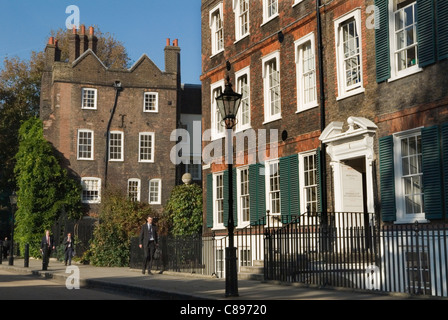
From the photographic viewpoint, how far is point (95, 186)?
43.0 metres

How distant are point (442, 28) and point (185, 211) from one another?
2178 cm

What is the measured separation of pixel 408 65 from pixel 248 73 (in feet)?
26.4

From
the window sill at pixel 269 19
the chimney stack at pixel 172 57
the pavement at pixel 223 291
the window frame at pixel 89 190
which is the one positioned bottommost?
the pavement at pixel 223 291

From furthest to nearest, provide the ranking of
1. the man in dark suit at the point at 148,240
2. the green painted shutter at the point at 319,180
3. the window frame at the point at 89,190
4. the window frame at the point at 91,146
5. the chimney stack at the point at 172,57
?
the chimney stack at the point at 172,57
the window frame at the point at 91,146
the window frame at the point at 89,190
the man in dark suit at the point at 148,240
the green painted shutter at the point at 319,180

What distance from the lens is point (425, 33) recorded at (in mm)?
15492

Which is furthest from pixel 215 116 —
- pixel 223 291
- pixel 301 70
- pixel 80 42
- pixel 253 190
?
pixel 80 42

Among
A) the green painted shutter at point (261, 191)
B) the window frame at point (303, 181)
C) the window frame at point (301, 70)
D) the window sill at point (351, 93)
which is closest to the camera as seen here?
the window sill at point (351, 93)

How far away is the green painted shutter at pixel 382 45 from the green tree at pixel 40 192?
88.3 ft

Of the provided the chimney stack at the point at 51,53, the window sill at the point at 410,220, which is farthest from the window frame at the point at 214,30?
the chimney stack at the point at 51,53

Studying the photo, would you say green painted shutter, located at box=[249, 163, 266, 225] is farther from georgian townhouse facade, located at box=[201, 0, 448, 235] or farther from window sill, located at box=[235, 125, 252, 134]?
window sill, located at box=[235, 125, 252, 134]

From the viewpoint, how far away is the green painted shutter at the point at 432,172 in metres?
14.8

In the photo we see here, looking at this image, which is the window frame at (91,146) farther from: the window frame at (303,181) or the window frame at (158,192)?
the window frame at (303,181)

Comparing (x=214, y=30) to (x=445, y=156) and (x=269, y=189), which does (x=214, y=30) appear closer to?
(x=269, y=189)
